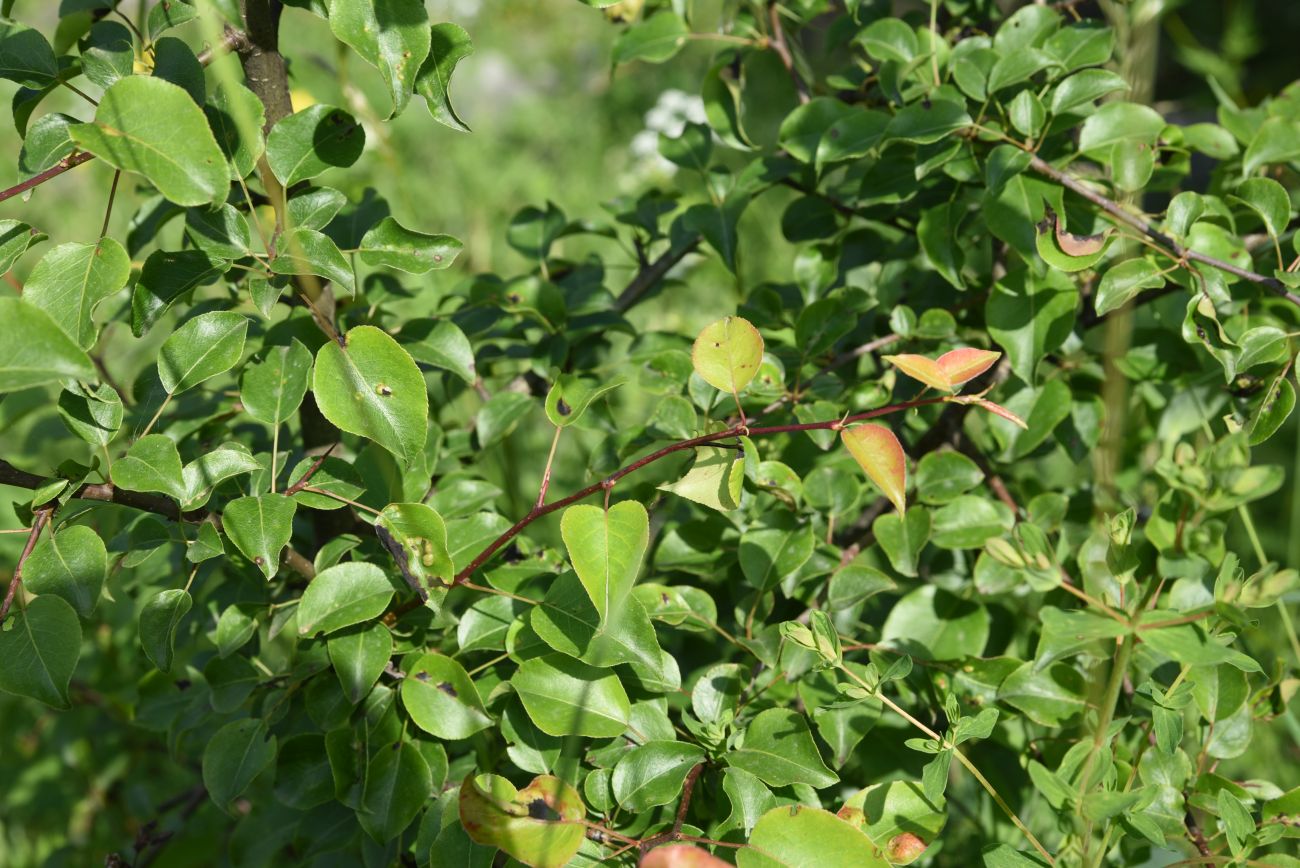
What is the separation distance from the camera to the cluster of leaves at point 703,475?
0.70 m

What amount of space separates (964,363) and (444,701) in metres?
0.43

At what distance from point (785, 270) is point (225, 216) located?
195 cm

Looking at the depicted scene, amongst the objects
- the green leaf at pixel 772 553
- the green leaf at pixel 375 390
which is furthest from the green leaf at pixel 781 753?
the green leaf at pixel 375 390

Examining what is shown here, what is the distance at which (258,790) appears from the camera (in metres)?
1.32

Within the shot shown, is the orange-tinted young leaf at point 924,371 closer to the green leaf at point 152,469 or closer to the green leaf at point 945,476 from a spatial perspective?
the green leaf at point 945,476

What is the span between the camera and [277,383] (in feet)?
2.71

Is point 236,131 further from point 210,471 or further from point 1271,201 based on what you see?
point 1271,201

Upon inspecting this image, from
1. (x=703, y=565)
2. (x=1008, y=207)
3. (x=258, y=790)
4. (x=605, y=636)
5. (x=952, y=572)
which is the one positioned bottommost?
(x=258, y=790)

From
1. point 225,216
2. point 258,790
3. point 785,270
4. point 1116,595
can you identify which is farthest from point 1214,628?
point 785,270

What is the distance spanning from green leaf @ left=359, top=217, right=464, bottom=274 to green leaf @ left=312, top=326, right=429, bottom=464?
75 millimetres

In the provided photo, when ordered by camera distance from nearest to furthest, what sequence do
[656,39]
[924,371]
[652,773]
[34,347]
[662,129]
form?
[34,347] → [924,371] → [652,773] → [656,39] → [662,129]

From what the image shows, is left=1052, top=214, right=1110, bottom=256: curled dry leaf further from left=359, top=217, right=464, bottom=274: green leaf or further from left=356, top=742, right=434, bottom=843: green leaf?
left=356, top=742, right=434, bottom=843: green leaf

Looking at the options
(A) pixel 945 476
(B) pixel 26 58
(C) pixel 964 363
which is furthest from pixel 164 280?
(A) pixel 945 476

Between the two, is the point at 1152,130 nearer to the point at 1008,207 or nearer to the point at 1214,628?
the point at 1008,207
